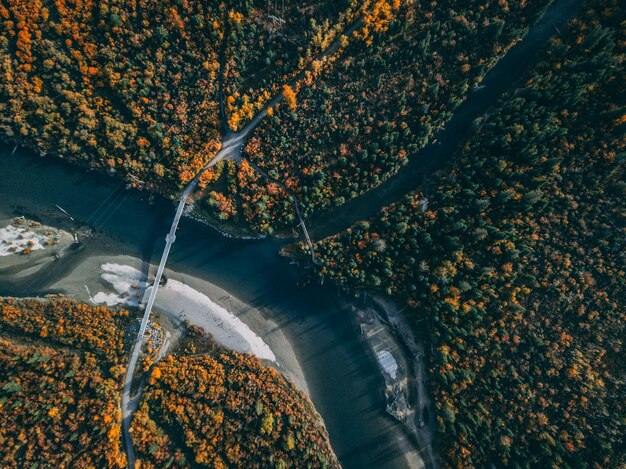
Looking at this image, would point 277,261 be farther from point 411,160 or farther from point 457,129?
point 457,129

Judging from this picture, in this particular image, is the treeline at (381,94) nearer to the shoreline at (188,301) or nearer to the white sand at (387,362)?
the shoreline at (188,301)

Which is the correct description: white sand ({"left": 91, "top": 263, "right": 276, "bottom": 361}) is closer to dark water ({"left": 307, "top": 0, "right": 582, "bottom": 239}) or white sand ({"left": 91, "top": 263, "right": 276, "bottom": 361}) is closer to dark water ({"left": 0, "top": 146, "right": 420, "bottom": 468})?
dark water ({"left": 0, "top": 146, "right": 420, "bottom": 468})

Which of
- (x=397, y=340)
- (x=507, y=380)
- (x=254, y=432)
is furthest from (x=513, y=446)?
(x=254, y=432)

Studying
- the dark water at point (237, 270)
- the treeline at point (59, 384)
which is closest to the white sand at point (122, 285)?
the treeline at point (59, 384)

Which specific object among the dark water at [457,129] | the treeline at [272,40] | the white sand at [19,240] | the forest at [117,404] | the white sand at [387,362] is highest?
the treeline at [272,40]

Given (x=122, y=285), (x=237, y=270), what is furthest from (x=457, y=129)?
(x=122, y=285)

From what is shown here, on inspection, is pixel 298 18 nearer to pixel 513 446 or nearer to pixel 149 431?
pixel 149 431

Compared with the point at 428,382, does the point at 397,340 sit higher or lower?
higher
